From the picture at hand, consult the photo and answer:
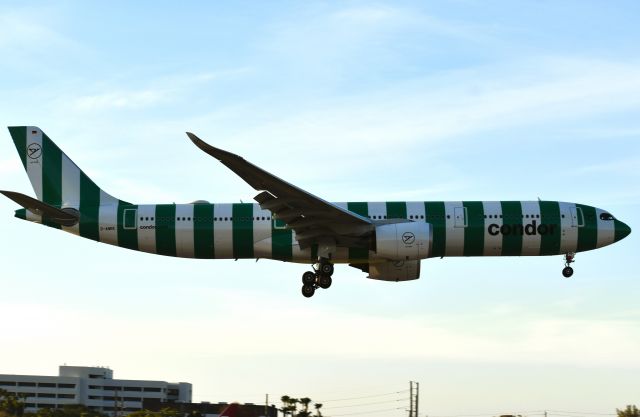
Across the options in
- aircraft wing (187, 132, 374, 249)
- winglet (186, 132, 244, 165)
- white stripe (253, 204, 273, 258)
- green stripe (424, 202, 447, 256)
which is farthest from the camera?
white stripe (253, 204, 273, 258)

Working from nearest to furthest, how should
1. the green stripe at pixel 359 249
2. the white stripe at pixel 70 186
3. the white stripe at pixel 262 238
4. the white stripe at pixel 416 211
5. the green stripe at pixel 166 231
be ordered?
the white stripe at pixel 416 211 → the green stripe at pixel 359 249 → the white stripe at pixel 262 238 → the green stripe at pixel 166 231 → the white stripe at pixel 70 186

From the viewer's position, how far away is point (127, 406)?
12694 cm

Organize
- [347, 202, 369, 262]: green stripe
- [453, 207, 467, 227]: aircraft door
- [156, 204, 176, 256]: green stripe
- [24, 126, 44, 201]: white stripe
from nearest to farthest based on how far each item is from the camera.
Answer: [453, 207, 467, 227]: aircraft door → [347, 202, 369, 262]: green stripe → [156, 204, 176, 256]: green stripe → [24, 126, 44, 201]: white stripe

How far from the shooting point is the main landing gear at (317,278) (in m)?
40.3

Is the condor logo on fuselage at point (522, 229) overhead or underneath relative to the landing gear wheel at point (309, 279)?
overhead

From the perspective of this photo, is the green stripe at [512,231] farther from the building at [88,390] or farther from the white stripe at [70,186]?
the building at [88,390]

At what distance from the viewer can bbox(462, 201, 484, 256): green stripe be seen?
39406mm

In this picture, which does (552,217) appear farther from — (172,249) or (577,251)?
(172,249)

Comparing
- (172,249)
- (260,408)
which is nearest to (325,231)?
(172,249)

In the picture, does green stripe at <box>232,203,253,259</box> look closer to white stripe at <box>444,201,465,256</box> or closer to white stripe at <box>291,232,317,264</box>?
white stripe at <box>291,232,317,264</box>

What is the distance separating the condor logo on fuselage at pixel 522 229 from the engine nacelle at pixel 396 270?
5.11 meters

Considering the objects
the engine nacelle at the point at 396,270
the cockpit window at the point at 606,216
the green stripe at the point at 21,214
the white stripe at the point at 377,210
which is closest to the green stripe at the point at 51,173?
the green stripe at the point at 21,214

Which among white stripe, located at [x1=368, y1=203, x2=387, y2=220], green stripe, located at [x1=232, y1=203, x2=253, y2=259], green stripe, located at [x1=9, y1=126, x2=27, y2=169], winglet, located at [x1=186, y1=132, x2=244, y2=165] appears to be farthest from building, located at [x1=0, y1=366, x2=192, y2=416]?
winglet, located at [x1=186, y1=132, x2=244, y2=165]

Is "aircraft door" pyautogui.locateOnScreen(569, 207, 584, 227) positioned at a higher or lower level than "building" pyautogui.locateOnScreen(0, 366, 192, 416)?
higher
